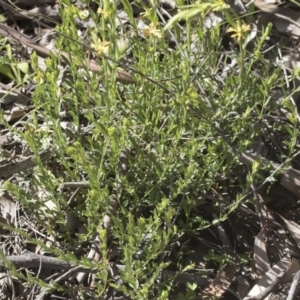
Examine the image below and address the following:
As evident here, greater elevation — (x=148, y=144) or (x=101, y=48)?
(x=101, y=48)

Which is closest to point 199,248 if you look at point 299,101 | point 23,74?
point 299,101

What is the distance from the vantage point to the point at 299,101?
277cm

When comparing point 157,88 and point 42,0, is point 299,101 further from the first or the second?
point 42,0

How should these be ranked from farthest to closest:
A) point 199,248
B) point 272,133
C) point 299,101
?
1. point 299,101
2. point 272,133
3. point 199,248

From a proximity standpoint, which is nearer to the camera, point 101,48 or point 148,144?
point 101,48

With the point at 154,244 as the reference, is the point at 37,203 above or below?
below

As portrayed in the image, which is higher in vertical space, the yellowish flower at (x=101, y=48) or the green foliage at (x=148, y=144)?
the yellowish flower at (x=101, y=48)

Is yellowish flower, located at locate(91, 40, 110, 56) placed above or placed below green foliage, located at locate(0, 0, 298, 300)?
above

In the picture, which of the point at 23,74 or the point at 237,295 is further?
the point at 23,74

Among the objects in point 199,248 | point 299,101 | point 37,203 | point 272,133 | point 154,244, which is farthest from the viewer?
point 299,101

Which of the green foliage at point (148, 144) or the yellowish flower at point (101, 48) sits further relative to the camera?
the green foliage at point (148, 144)

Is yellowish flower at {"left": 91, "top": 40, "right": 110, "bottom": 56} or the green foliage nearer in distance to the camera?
yellowish flower at {"left": 91, "top": 40, "right": 110, "bottom": 56}

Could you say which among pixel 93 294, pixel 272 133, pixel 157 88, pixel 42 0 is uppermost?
pixel 157 88

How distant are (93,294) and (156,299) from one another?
237mm
